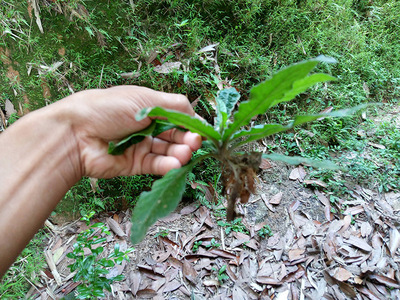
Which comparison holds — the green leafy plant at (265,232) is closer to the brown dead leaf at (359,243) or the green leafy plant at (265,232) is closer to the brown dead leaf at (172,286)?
the brown dead leaf at (359,243)

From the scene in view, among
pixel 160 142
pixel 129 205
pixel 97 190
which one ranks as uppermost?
pixel 160 142

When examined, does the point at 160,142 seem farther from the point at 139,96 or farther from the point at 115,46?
the point at 115,46

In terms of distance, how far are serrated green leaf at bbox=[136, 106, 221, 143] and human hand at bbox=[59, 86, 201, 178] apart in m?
0.19

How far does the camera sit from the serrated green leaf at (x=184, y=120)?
932mm

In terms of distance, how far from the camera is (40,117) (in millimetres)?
1349

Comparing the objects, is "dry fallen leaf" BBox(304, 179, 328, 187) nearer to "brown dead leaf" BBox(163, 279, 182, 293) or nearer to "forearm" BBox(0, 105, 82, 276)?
"brown dead leaf" BBox(163, 279, 182, 293)

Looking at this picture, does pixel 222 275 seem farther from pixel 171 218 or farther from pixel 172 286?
pixel 171 218

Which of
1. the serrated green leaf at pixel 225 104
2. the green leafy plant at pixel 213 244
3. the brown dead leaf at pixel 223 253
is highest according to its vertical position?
the serrated green leaf at pixel 225 104

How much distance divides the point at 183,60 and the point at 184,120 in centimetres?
130

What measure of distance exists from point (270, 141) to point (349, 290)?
1.20 metres

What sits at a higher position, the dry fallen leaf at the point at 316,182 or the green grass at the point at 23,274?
the green grass at the point at 23,274

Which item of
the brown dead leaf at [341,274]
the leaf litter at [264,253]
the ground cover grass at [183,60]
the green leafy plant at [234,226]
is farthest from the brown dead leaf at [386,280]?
the green leafy plant at [234,226]

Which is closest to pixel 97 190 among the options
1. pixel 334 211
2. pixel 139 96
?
pixel 139 96

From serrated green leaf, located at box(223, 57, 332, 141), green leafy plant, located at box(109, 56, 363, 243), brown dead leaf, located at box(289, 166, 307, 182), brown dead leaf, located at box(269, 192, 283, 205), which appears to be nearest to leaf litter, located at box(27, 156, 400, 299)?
brown dead leaf, located at box(269, 192, 283, 205)
